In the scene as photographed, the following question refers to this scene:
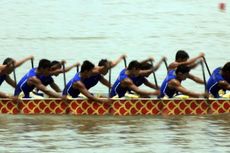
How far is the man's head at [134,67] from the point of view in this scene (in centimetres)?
1920

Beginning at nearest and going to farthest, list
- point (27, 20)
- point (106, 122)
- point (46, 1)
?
point (106, 122) → point (27, 20) → point (46, 1)

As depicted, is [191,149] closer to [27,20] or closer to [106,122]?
[106,122]

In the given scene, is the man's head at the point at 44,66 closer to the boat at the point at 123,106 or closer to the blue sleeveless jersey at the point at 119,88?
the boat at the point at 123,106

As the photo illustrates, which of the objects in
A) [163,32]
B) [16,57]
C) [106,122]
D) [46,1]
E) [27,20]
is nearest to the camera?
[106,122]

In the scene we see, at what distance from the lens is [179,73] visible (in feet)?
63.0

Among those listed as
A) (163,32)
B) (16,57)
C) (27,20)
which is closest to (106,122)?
(16,57)

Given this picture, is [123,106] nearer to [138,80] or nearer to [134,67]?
[134,67]

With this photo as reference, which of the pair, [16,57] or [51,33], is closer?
[16,57]

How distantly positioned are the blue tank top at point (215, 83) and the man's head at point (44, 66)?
129 inches

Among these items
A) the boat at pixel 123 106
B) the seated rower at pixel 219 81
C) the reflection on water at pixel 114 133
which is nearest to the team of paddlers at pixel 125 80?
the seated rower at pixel 219 81

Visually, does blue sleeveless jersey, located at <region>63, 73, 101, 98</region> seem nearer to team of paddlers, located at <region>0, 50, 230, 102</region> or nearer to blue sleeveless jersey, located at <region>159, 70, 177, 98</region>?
team of paddlers, located at <region>0, 50, 230, 102</region>

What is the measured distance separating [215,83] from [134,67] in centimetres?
169

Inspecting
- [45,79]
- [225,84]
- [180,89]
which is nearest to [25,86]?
[45,79]

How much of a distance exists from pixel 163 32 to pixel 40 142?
21.6 metres
